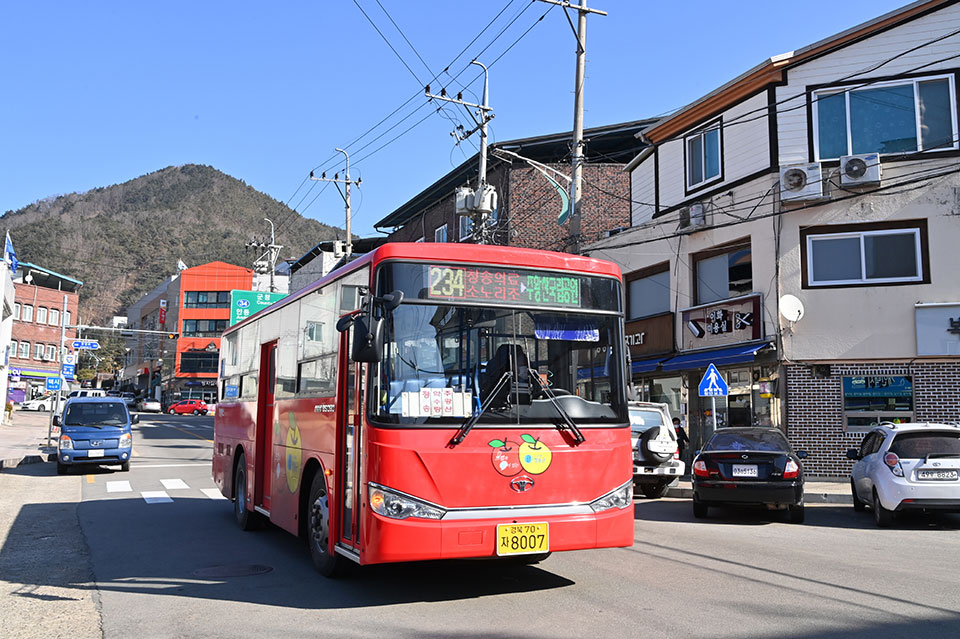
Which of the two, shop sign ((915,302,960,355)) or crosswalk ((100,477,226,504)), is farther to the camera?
shop sign ((915,302,960,355))

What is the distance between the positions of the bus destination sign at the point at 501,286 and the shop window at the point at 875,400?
15.1 m

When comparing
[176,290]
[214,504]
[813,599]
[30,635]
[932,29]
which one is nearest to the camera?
[30,635]

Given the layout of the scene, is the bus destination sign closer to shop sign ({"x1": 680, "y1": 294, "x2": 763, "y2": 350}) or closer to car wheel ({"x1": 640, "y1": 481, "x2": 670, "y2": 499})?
car wheel ({"x1": 640, "y1": 481, "x2": 670, "y2": 499})

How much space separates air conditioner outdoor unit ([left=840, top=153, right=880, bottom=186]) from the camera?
766 inches

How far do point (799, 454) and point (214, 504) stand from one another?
10337mm

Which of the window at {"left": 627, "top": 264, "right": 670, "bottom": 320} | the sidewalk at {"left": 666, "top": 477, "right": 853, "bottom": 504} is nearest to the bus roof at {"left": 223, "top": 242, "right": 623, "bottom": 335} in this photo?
the sidewalk at {"left": 666, "top": 477, "right": 853, "bottom": 504}

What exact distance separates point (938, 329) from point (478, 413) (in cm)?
1628

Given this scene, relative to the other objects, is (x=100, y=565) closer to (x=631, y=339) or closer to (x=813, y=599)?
(x=813, y=599)

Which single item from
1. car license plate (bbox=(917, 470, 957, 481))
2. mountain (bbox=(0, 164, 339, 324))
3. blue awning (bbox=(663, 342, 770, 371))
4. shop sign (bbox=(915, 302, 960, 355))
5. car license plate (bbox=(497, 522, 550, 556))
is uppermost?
mountain (bbox=(0, 164, 339, 324))

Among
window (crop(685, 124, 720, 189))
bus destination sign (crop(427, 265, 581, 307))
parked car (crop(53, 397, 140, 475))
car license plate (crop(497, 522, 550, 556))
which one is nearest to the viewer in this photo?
car license plate (crop(497, 522, 550, 556))

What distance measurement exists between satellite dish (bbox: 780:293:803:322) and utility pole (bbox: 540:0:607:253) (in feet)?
19.0

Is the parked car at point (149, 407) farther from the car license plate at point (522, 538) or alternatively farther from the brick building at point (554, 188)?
the car license plate at point (522, 538)

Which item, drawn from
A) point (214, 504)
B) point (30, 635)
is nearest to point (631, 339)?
point (214, 504)

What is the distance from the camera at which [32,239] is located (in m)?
104
